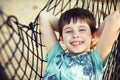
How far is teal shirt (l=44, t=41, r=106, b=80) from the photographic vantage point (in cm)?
153

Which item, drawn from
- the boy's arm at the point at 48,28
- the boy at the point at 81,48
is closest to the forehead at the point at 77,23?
the boy at the point at 81,48

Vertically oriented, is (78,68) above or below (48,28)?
below

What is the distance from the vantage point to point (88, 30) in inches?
62.2

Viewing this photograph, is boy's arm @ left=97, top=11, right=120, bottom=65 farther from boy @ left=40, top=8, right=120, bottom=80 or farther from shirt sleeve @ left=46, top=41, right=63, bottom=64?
shirt sleeve @ left=46, top=41, right=63, bottom=64

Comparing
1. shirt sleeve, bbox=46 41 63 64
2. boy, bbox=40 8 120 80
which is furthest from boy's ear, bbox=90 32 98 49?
shirt sleeve, bbox=46 41 63 64

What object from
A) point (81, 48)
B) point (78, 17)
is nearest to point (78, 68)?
point (81, 48)

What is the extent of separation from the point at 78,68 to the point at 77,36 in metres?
0.12

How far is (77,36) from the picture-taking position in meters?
1.54

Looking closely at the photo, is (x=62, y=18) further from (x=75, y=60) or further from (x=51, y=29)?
(x=75, y=60)

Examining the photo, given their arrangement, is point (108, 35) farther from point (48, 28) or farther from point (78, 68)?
point (48, 28)

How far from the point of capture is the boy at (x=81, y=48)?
1.52 meters

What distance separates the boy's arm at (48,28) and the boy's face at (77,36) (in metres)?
0.08

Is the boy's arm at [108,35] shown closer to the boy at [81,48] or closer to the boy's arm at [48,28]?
the boy at [81,48]

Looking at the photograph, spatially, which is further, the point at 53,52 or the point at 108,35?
the point at 53,52
